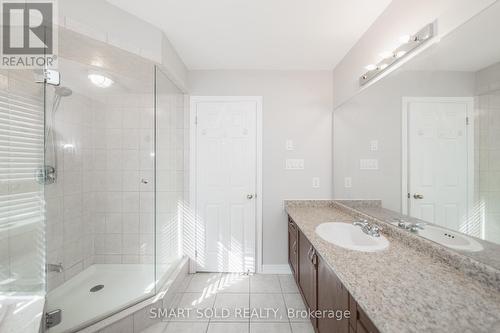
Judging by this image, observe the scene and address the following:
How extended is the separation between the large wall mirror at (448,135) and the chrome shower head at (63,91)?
2590 mm

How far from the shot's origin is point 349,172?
202 cm

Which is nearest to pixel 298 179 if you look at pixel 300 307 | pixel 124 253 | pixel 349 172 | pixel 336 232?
pixel 349 172

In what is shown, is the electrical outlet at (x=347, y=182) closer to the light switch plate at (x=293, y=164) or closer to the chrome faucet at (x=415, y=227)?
the light switch plate at (x=293, y=164)

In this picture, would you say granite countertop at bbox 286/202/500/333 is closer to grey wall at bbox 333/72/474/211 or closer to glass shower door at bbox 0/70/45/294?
grey wall at bbox 333/72/474/211

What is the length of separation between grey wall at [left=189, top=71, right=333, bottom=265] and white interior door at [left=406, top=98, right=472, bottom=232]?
1129 mm

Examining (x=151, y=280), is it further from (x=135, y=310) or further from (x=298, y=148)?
(x=298, y=148)

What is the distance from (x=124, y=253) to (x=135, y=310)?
841 mm

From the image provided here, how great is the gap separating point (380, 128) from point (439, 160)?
0.57m

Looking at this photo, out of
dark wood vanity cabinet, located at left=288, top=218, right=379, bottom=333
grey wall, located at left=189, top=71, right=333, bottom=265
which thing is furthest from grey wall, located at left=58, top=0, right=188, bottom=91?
dark wood vanity cabinet, located at left=288, top=218, right=379, bottom=333

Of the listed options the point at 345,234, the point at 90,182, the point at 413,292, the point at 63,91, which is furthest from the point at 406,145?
the point at 90,182

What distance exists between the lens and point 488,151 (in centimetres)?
84

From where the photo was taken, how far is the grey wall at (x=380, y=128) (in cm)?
107

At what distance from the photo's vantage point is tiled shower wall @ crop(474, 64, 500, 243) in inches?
31.9

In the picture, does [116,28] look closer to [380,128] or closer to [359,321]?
[380,128]
